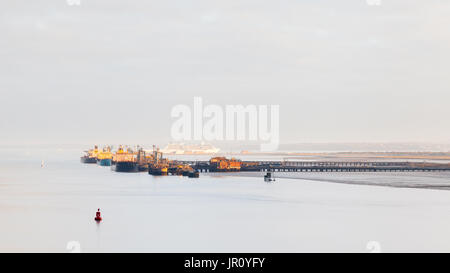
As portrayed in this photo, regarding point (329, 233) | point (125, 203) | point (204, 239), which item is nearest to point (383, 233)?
point (329, 233)

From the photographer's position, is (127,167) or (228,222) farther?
(127,167)

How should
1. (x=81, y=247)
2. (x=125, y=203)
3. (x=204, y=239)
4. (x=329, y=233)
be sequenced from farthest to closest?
1. (x=125, y=203)
2. (x=329, y=233)
3. (x=204, y=239)
4. (x=81, y=247)

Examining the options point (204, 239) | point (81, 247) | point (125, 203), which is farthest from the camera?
point (125, 203)

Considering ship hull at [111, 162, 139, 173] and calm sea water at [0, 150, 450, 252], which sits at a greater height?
ship hull at [111, 162, 139, 173]

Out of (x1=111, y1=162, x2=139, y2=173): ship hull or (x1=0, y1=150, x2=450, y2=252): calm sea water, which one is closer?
(x1=0, y1=150, x2=450, y2=252): calm sea water
